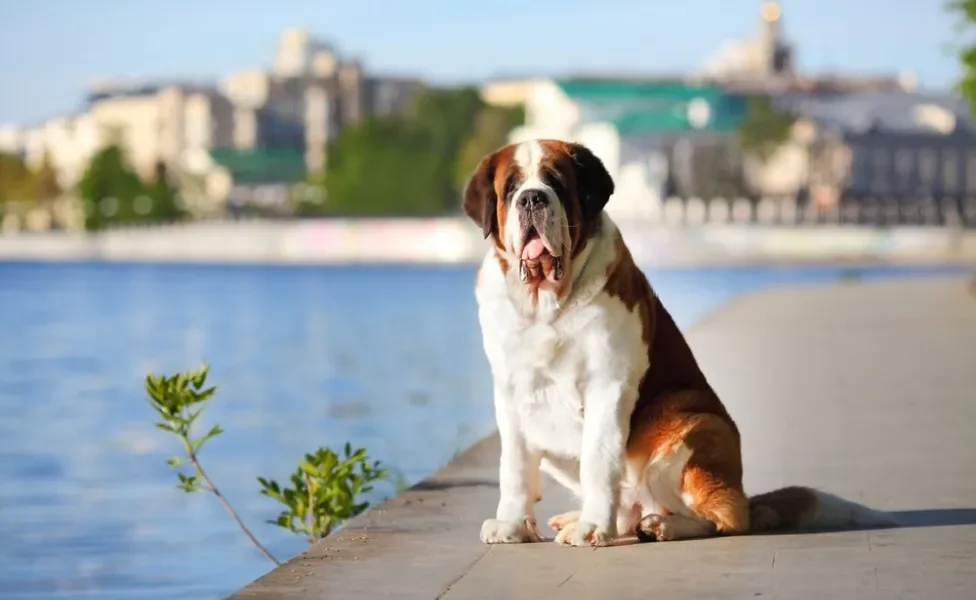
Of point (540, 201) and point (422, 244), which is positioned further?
point (422, 244)

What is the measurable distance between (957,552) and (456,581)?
146 centimetres

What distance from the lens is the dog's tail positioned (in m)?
6.39

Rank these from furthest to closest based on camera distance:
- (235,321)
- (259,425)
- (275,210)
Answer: (275,210)
(235,321)
(259,425)

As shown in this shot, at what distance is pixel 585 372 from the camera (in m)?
5.86

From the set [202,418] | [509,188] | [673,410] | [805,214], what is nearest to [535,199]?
[509,188]

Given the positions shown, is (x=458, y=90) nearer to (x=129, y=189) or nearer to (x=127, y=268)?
(x=129, y=189)

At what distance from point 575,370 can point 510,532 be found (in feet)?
1.97

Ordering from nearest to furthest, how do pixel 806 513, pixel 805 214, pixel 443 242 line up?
pixel 806 513 < pixel 805 214 < pixel 443 242

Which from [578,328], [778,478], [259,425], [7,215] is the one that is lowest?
[7,215]

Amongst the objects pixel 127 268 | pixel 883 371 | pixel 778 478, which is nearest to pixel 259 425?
pixel 883 371

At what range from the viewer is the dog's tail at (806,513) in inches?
251

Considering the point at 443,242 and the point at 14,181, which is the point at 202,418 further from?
the point at 14,181

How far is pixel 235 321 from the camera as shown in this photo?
4166 cm

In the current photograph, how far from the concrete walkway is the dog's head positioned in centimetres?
84
